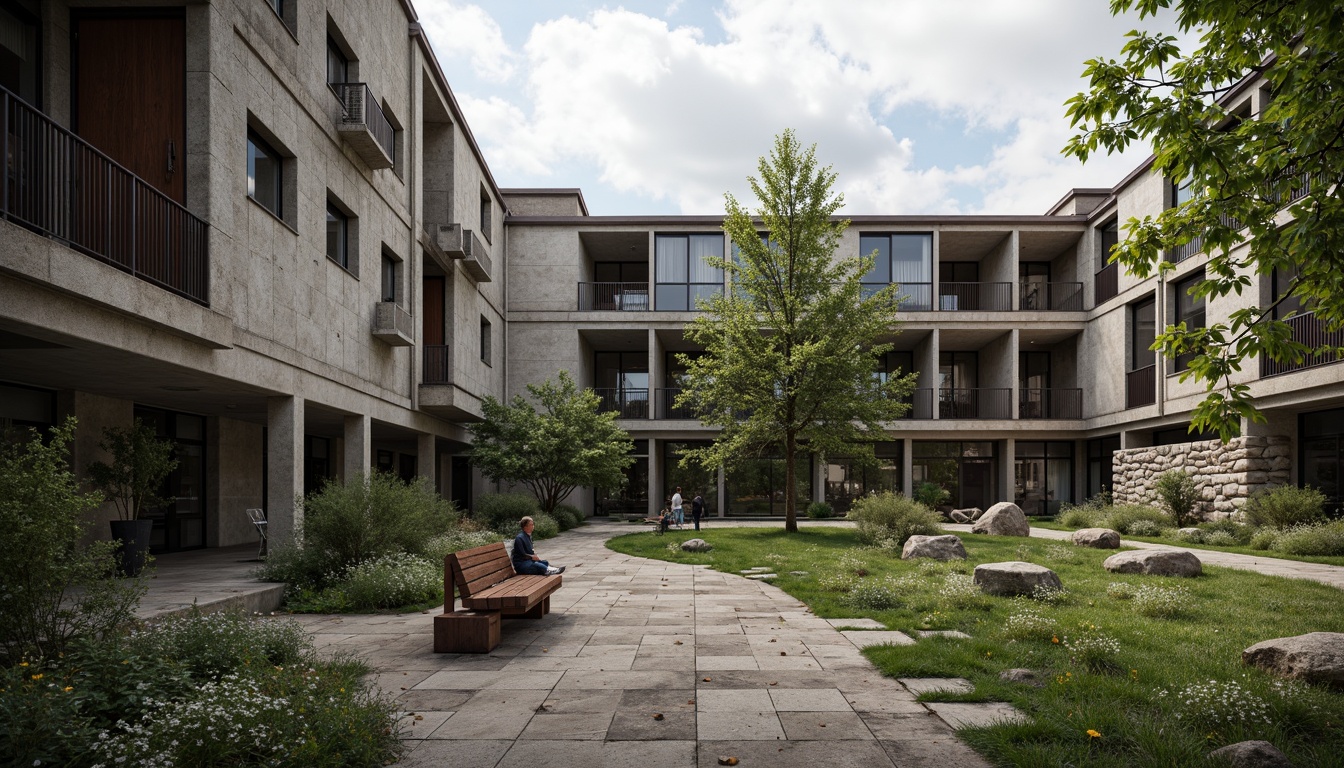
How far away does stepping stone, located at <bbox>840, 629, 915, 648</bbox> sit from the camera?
7.59 meters

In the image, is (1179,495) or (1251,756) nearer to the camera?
(1251,756)

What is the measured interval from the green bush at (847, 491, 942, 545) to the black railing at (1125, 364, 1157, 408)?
1075 cm

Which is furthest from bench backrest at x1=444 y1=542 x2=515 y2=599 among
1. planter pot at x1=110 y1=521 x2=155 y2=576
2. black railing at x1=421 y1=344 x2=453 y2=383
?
black railing at x1=421 y1=344 x2=453 y2=383

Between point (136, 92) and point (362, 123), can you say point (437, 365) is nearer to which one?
point (362, 123)

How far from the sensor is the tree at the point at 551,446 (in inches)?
906

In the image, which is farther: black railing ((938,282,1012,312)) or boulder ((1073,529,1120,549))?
black railing ((938,282,1012,312))

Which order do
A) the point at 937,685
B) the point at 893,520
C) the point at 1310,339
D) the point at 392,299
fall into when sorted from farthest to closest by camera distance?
the point at 392,299
the point at 893,520
the point at 1310,339
the point at 937,685

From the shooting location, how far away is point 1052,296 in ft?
106

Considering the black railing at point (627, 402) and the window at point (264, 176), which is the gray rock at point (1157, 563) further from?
the black railing at point (627, 402)

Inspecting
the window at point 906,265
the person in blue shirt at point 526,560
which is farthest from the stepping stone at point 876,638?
the window at point 906,265

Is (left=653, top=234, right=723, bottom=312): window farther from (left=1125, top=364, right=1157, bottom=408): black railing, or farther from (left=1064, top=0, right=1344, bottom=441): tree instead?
(left=1064, top=0, right=1344, bottom=441): tree

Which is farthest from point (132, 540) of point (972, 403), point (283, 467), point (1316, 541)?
point (972, 403)

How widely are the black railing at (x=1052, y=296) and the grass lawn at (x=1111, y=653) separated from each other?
61.6 feet

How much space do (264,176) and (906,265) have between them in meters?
24.4
